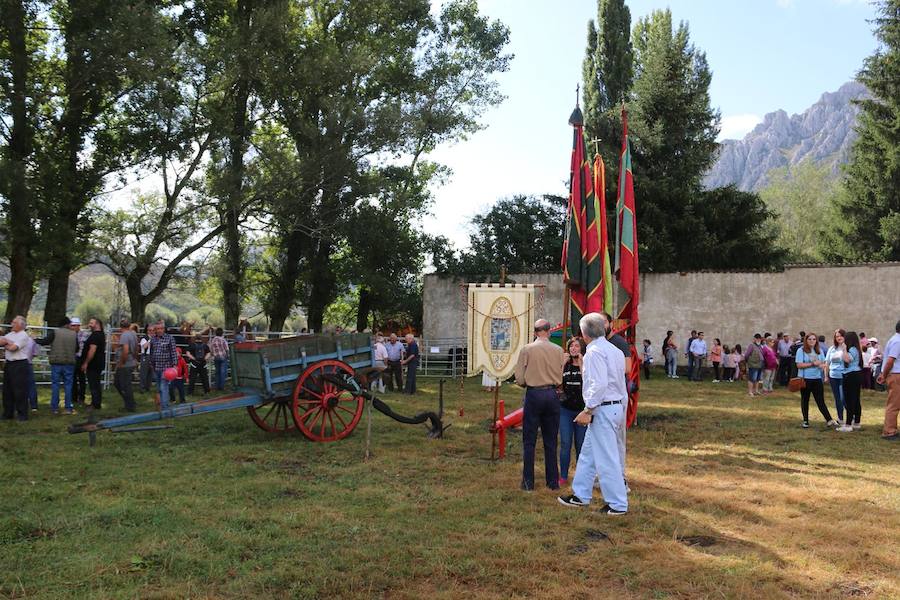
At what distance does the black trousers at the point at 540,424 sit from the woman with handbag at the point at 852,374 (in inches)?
266

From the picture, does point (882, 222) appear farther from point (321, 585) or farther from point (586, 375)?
point (321, 585)

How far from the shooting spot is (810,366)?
1188cm

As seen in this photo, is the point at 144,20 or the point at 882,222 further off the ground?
the point at 144,20

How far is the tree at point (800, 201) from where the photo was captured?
50.9m


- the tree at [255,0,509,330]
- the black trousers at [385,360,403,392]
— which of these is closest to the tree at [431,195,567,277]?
the tree at [255,0,509,330]

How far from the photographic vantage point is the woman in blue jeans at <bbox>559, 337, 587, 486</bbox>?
7.61 m

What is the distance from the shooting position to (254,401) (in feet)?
32.4

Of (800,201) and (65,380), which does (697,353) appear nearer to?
(65,380)

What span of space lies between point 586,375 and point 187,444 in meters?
6.09

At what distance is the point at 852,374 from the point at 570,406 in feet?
21.6

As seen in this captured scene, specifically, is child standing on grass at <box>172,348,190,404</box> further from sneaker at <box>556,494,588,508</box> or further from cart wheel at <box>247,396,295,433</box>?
sneaker at <box>556,494,588,508</box>

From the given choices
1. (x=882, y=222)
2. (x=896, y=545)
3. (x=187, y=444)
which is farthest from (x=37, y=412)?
(x=882, y=222)

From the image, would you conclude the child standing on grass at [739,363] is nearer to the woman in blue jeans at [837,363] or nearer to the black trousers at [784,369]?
the black trousers at [784,369]

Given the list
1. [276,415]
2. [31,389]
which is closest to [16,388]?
[31,389]
